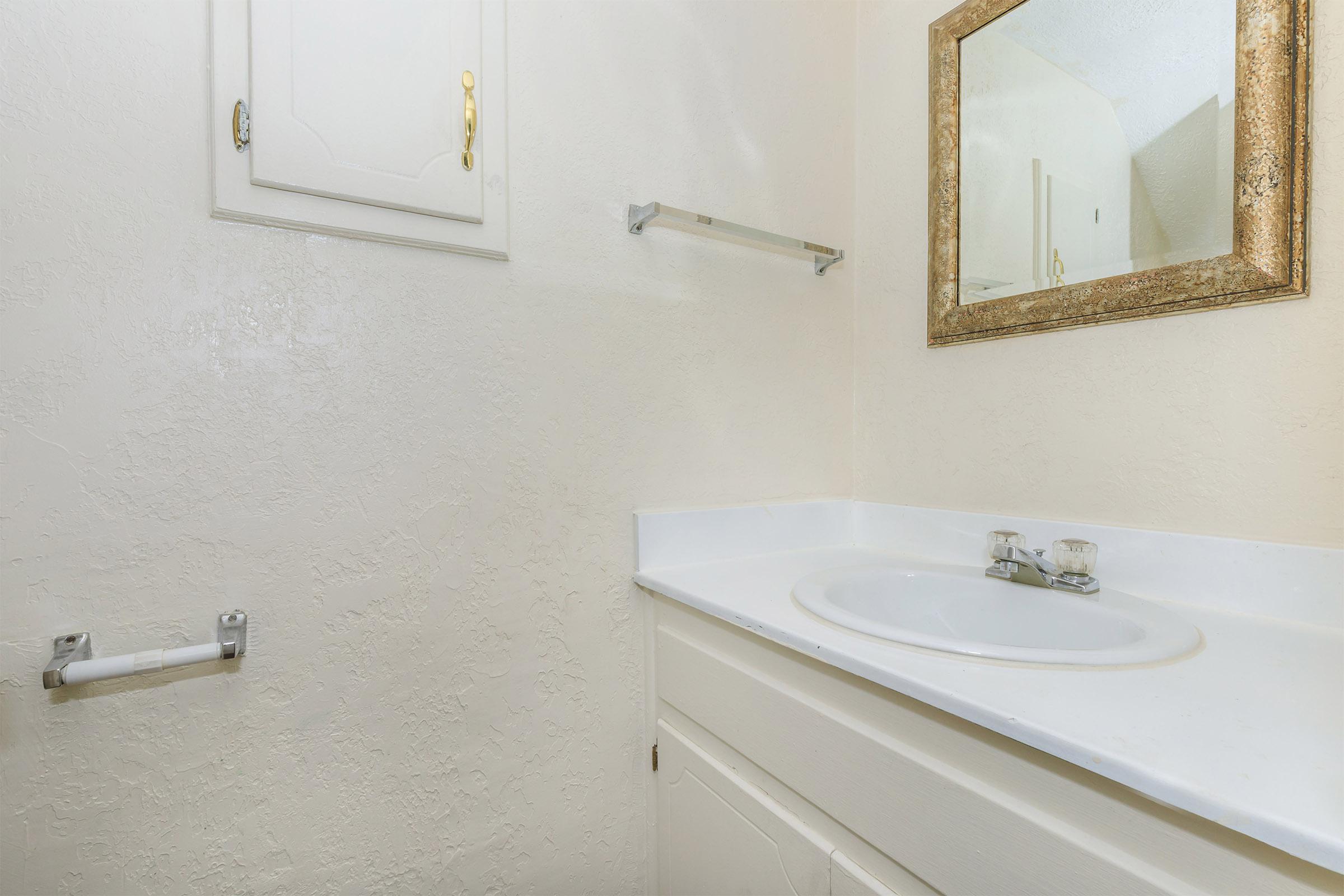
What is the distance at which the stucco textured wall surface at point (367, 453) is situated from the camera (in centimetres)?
72

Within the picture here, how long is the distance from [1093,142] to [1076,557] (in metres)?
0.68

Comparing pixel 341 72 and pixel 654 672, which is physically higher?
pixel 341 72

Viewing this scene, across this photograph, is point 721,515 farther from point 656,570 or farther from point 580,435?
point 580,435

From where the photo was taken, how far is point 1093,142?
100cm

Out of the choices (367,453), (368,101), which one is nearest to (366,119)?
(368,101)

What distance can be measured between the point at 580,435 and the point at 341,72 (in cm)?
64

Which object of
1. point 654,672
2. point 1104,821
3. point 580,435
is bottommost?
point 654,672

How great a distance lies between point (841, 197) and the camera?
55.1 inches

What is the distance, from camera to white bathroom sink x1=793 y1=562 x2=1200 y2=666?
0.68m

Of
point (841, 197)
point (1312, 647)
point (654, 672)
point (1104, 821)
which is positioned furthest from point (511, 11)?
point (1312, 647)

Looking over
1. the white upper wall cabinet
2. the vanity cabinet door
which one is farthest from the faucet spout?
the white upper wall cabinet

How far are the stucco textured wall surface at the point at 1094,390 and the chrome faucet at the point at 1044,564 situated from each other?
0.10 metres

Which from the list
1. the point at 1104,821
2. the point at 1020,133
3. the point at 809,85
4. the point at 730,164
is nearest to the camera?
the point at 1104,821

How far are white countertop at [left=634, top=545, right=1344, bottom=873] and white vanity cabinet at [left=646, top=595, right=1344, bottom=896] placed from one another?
0.04 m
